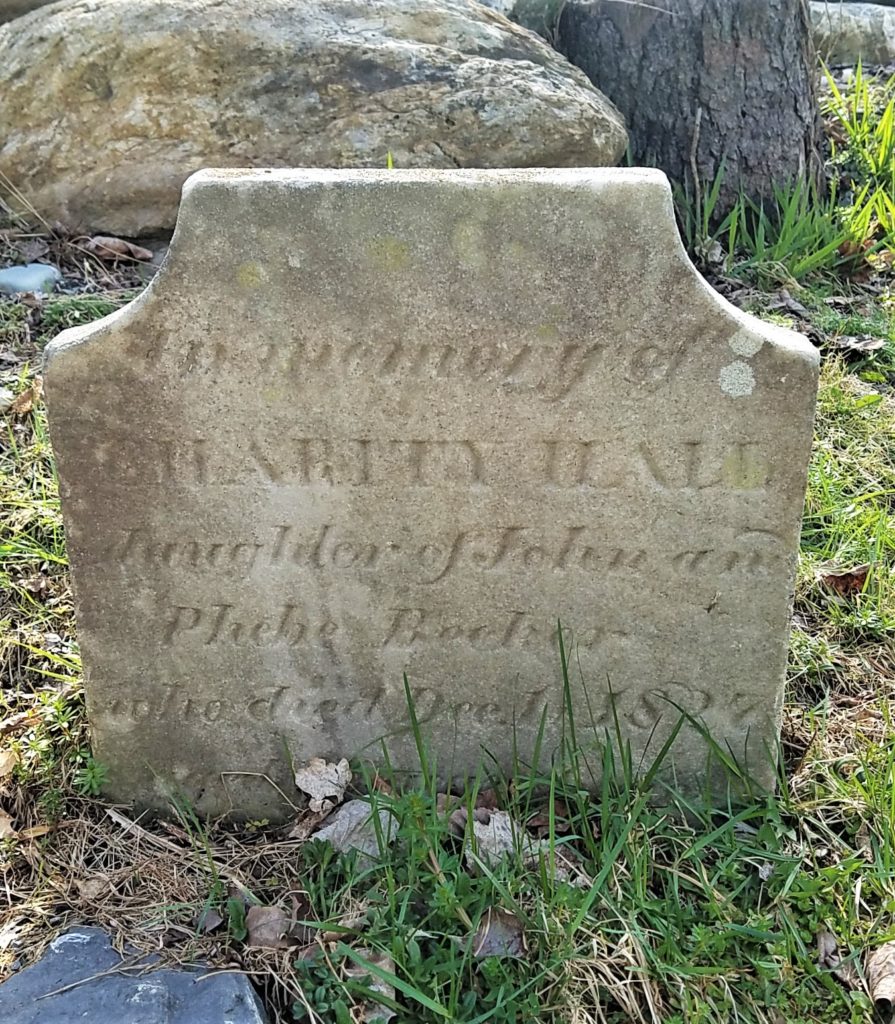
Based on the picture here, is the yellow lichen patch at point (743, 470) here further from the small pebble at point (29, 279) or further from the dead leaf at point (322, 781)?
the small pebble at point (29, 279)

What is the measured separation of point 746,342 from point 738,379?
0.21 ft

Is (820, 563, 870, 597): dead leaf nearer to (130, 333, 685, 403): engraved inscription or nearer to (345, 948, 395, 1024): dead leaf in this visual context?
(130, 333, 685, 403): engraved inscription

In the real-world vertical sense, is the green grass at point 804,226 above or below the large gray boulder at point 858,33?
below

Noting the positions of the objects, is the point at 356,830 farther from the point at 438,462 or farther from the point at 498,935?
the point at 438,462

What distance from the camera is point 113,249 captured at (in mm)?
3762

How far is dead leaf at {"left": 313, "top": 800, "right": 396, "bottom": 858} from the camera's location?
1950mm

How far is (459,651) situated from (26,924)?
94 centimetres

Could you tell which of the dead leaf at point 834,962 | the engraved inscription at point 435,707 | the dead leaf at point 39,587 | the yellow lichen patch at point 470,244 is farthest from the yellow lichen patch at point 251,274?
the dead leaf at point 834,962

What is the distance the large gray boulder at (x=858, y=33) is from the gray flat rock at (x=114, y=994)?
596 cm

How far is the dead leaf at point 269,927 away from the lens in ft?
6.00

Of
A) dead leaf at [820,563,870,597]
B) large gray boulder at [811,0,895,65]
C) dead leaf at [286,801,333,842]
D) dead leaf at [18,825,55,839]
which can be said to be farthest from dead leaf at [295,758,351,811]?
large gray boulder at [811,0,895,65]

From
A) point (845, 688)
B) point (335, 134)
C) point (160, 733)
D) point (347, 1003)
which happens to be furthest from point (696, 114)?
point (347, 1003)

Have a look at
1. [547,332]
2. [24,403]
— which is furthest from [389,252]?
[24,403]

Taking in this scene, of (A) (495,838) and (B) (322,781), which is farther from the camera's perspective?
(B) (322,781)
